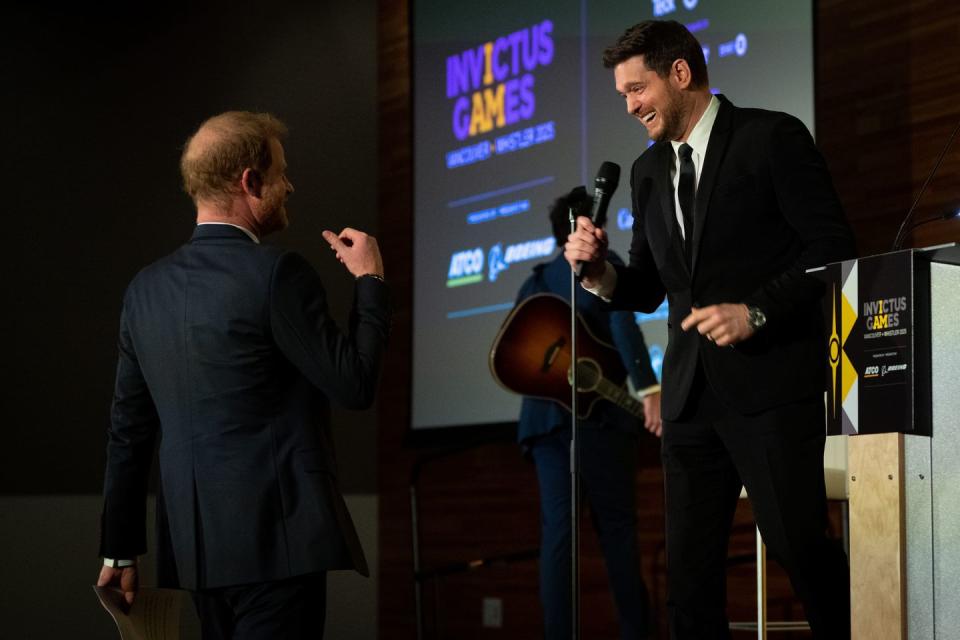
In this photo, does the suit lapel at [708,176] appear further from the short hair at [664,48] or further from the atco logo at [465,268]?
the atco logo at [465,268]

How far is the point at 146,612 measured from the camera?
7.93 ft

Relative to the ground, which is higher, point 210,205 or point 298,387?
point 210,205

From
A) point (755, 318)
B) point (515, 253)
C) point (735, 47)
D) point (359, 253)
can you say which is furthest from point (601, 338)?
point (359, 253)

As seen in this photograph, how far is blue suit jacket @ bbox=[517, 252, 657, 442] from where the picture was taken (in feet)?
13.8

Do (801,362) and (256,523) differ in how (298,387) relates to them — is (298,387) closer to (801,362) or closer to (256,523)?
(256,523)

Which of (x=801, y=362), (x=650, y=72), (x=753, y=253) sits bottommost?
(x=801, y=362)

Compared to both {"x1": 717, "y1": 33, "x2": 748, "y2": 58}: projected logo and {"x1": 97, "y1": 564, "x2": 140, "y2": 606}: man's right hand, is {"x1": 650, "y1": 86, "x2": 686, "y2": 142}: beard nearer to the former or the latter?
{"x1": 97, "y1": 564, "x2": 140, "y2": 606}: man's right hand

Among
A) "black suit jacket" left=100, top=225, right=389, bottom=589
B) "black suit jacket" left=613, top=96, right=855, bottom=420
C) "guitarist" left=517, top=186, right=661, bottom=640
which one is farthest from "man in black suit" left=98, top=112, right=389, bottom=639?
"guitarist" left=517, top=186, right=661, bottom=640

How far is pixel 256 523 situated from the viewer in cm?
214

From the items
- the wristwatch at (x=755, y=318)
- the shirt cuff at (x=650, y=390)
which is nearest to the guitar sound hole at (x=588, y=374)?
the shirt cuff at (x=650, y=390)

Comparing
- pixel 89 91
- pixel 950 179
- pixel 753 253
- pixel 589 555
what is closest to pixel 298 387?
pixel 753 253

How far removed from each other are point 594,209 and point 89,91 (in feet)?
12.5

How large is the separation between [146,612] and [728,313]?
1.22 meters

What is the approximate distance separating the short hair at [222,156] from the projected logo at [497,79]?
3.56 meters
